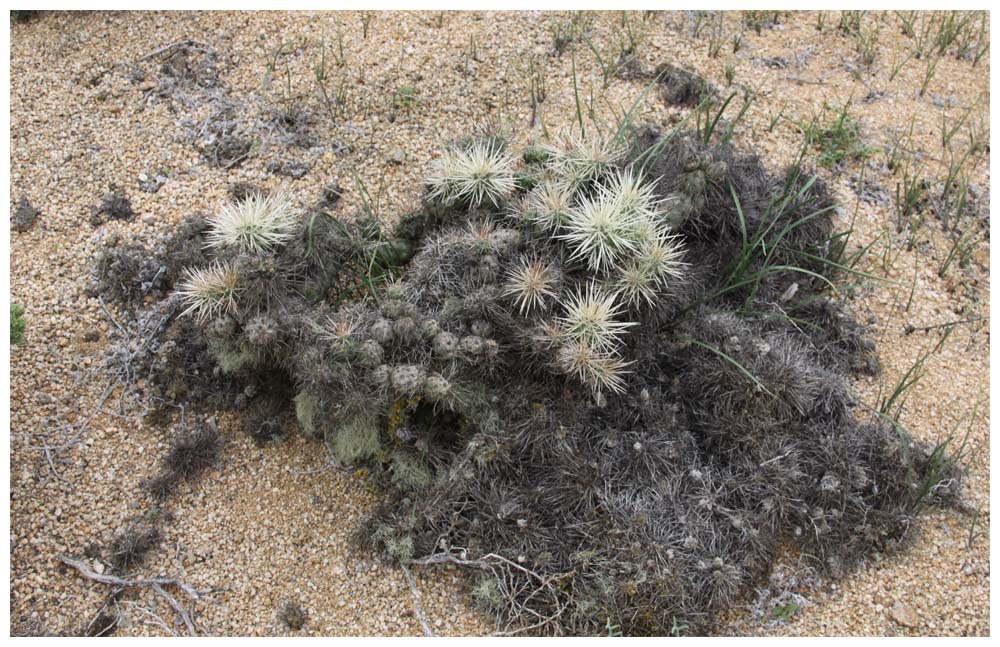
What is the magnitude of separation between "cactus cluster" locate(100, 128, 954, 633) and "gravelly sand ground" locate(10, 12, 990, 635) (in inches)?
8.5

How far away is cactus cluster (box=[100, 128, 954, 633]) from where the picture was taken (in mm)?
3092

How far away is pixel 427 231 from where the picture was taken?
3.70 m

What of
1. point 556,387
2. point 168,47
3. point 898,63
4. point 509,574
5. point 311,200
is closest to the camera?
point 509,574

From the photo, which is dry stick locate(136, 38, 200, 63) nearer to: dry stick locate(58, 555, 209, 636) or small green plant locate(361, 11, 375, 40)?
small green plant locate(361, 11, 375, 40)

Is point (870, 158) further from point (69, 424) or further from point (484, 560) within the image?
point (69, 424)

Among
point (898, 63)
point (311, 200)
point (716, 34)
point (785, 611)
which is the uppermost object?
point (716, 34)

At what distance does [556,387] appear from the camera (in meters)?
3.32

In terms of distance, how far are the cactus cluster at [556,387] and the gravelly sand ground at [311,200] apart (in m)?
0.22

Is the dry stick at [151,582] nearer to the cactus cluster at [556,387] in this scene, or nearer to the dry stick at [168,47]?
the cactus cluster at [556,387]

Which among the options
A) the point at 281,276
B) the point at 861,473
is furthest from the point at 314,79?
the point at 861,473

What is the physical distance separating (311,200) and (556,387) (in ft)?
5.89

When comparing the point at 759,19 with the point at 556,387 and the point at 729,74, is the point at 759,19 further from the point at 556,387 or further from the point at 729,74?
the point at 556,387

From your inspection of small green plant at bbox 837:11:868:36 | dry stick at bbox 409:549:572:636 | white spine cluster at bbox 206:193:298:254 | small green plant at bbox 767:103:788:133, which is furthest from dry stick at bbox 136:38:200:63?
small green plant at bbox 837:11:868:36

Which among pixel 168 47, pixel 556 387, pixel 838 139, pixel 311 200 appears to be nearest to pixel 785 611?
pixel 556 387
